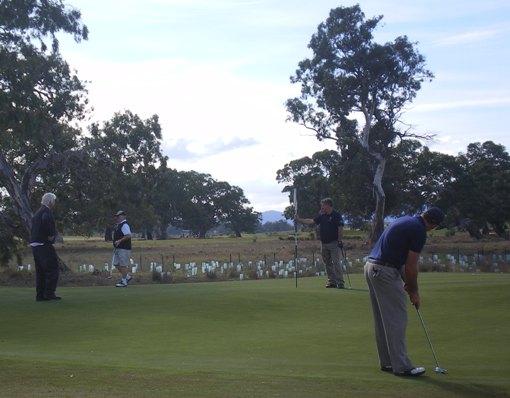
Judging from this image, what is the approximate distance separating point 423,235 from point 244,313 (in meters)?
6.07

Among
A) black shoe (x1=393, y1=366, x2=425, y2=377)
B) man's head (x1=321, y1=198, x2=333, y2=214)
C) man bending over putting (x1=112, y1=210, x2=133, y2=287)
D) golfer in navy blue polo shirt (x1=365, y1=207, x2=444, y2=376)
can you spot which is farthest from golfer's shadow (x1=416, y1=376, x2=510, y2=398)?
man bending over putting (x1=112, y1=210, x2=133, y2=287)

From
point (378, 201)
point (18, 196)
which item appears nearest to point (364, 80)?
point (378, 201)

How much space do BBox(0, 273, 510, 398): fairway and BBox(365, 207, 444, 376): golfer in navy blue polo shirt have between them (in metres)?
0.30

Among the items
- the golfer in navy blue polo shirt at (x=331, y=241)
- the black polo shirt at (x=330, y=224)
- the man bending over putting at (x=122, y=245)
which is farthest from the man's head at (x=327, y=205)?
the man bending over putting at (x=122, y=245)

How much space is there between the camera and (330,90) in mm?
56969

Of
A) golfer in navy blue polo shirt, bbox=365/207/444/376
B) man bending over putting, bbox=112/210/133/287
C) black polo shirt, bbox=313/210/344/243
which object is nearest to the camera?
golfer in navy blue polo shirt, bbox=365/207/444/376

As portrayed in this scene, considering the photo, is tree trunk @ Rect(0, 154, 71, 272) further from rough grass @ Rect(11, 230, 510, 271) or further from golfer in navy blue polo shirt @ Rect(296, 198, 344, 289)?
golfer in navy blue polo shirt @ Rect(296, 198, 344, 289)

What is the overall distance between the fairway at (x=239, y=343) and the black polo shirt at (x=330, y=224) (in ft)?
4.06

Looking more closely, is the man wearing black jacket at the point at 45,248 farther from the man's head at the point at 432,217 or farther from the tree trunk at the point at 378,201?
the tree trunk at the point at 378,201

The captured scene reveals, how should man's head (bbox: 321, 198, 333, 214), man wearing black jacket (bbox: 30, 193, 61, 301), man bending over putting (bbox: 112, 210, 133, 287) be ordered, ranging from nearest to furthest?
1. man wearing black jacket (bbox: 30, 193, 61, 301)
2. man's head (bbox: 321, 198, 333, 214)
3. man bending over putting (bbox: 112, 210, 133, 287)

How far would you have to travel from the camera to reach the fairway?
7.70m

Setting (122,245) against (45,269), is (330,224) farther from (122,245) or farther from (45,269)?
(45,269)

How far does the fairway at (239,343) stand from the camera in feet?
25.3

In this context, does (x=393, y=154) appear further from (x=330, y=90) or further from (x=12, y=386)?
(x=12, y=386)
